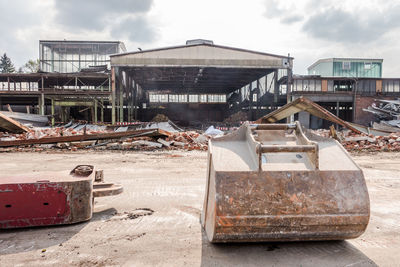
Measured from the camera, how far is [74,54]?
3866 cm

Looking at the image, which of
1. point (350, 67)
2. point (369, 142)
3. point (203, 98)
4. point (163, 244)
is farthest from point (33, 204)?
point (350, 67)

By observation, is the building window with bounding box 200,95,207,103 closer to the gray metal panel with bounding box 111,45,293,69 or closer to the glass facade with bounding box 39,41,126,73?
the glass facade with bounding box 39,41,126,73

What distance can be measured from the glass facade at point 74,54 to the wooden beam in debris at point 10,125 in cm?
2707

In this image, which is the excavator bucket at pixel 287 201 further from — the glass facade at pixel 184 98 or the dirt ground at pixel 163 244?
the glass facade at pixel 184 98

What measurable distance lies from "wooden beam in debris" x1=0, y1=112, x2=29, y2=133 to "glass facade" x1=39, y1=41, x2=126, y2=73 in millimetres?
27068

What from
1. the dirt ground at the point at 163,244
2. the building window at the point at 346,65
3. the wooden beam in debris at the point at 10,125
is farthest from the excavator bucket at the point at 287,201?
the building window at the point at 346,65

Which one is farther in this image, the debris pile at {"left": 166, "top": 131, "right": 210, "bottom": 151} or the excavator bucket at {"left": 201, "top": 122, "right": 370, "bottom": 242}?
the debris pile at {"left": 166, "top": 131, "right": 210, "bottom": 151}

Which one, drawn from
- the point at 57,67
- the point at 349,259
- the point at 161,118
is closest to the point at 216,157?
the point at 349,259

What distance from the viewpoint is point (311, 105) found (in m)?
11.2

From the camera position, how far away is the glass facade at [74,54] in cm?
3812

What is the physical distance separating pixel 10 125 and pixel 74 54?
29001mm

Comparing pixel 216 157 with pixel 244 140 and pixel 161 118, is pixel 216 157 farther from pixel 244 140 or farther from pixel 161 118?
pixel 161 118

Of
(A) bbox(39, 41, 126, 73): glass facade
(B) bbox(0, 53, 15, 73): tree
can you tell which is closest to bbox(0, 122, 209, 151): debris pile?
(A) bbox(39, 41, 126, 73): glass facade

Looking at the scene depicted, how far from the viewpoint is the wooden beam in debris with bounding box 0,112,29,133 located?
498 inches
